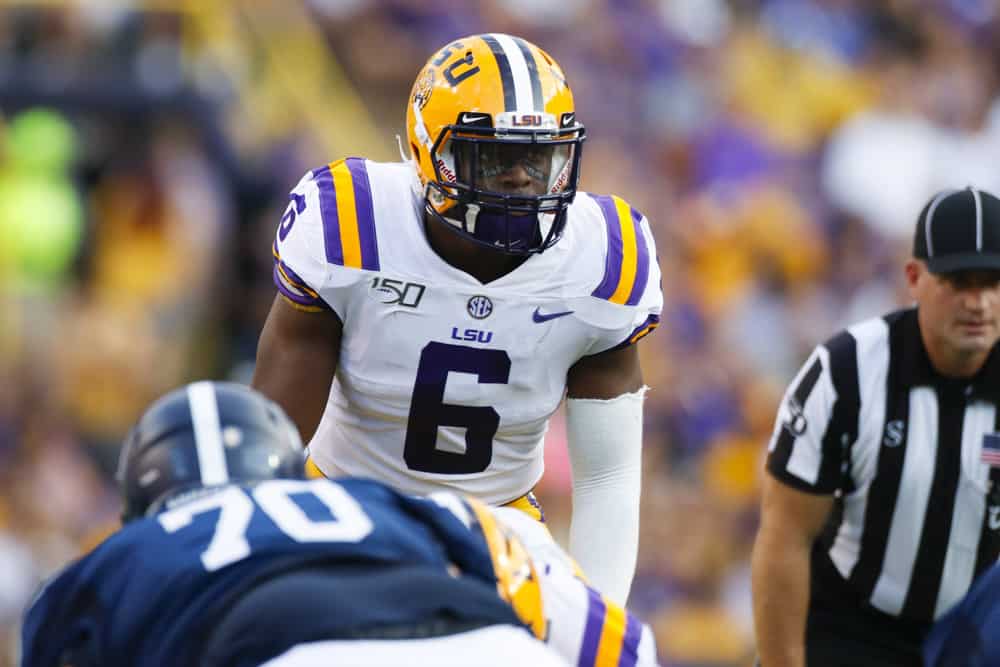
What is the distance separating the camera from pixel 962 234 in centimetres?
424

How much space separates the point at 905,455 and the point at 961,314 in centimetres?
36

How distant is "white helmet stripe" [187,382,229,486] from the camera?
2.71 meters

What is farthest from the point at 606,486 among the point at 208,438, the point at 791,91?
the point at 791,91

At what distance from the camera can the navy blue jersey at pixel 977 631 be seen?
2.70 meters

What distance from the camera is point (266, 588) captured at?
251cm

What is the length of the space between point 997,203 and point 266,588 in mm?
2400

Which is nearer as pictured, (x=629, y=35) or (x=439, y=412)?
(x=439, y=412)

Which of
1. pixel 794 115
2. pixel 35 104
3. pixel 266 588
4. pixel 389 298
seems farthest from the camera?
pixel 794 115

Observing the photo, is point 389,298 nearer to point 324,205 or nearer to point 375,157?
point 324,205

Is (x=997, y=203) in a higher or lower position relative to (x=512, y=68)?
lower

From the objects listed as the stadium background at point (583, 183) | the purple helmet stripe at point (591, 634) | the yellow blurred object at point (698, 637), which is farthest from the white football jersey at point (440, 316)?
the yellow blurred object at point (698, 637)

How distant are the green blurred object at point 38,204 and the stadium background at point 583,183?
11mm

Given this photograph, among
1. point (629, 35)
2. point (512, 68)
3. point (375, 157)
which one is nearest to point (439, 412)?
point (512, 68)

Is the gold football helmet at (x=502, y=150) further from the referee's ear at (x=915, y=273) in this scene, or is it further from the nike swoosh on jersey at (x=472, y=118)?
the referee's ear at (x=915, y=273)
